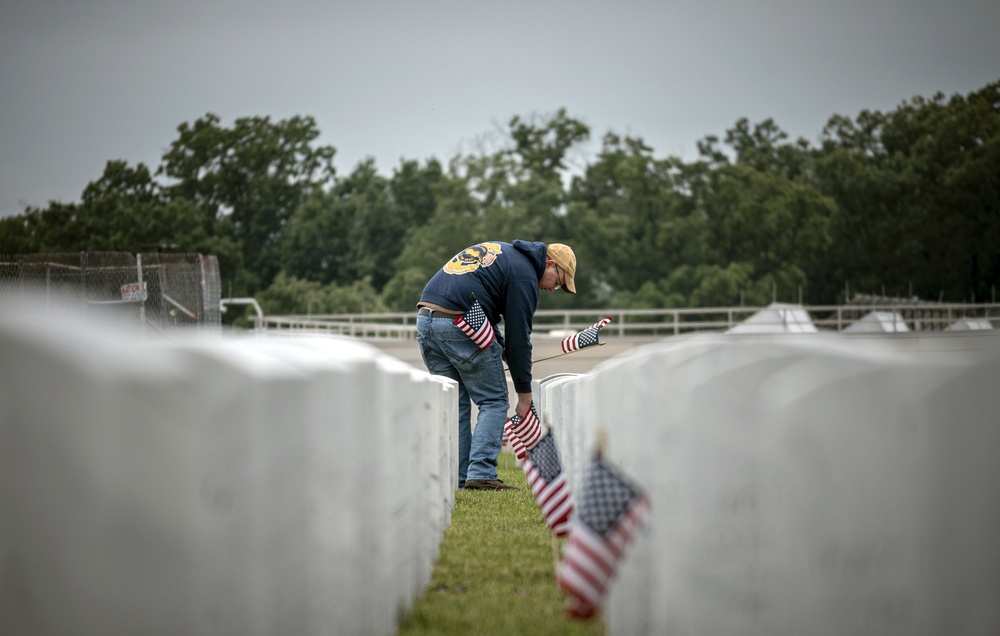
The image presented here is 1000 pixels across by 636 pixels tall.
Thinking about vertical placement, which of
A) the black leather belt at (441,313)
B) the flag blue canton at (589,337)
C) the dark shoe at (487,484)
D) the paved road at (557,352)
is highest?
the black leather belt at (441,313)

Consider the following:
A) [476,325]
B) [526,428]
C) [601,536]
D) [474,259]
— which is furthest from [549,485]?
[474,259]

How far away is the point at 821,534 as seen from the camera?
7.97 ft

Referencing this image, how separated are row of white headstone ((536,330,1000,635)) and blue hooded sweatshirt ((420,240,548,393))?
5108mm

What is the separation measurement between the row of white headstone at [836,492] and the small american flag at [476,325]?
17.5 feet

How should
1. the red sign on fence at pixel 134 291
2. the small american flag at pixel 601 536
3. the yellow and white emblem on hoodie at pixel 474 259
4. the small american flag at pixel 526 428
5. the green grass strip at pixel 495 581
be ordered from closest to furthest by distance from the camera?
the small american flag at pixel 601 536, the green grass strip at pixel 495 581, the small american flag at pixel 526 428, the yellow and white emblem on hoodie at pixel 474 259, the red sign on fence at pixel 134 291

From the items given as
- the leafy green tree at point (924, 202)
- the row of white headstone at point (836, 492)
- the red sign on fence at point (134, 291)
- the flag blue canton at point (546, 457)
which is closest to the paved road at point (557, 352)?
the red sign on fence at point (134, 291)

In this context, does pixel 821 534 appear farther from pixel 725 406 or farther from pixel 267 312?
pixel 267 312

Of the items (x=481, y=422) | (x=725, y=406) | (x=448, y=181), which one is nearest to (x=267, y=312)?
(x=448, y=181)

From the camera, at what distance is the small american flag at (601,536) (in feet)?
9.36

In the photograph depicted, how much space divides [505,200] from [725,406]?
55856 mm

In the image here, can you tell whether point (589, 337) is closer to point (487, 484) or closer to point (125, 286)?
point (487, 484)

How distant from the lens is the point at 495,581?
4.78 meters

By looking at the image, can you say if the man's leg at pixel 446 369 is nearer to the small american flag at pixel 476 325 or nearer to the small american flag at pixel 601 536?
the small american flag at pixel 476 325

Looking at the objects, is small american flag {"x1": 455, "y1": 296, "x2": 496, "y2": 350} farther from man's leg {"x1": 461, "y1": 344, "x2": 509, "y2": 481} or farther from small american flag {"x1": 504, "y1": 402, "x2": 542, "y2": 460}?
small american flag {"x1": 504, "y1": 402, "x2": 542, "y2": 460}
